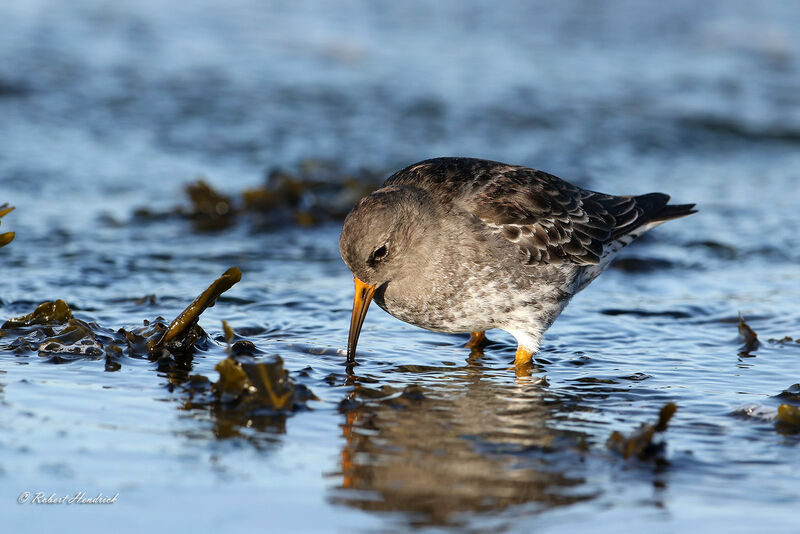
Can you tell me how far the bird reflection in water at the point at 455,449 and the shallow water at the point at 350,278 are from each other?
20mm

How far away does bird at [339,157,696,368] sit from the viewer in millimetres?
6082

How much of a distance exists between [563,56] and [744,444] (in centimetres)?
1349

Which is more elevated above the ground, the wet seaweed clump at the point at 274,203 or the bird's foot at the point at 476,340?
the wet seaweed clump at the point at 274,203

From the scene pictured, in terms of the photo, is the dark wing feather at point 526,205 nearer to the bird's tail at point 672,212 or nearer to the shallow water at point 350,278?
the bird's tail at point 672,212

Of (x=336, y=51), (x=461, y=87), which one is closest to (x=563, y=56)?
(x=461, y=87)

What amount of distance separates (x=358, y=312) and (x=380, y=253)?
1.31ft

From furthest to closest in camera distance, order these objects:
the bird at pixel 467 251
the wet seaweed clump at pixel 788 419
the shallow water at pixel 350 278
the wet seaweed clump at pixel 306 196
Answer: the wet seaweed clump at pixel 306 196 < the bird at pixel 467 251 < the wet seaweed clump at pixel 788 419 < the shallow water at pixel 350 278

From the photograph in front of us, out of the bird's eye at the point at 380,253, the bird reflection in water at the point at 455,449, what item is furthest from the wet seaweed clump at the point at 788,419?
the bird's eye at the point at 380,253

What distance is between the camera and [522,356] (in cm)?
644

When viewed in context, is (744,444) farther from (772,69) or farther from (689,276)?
(772,69)

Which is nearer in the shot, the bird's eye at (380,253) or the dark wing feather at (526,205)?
the bird's eye at (380,253)

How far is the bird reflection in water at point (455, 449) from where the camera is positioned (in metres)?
4.02

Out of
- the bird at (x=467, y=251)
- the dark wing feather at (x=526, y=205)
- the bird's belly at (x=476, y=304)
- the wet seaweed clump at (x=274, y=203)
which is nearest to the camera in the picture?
the bird at (x=467, y=251)

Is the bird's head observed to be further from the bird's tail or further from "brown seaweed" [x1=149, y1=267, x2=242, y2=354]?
the bird's tail
